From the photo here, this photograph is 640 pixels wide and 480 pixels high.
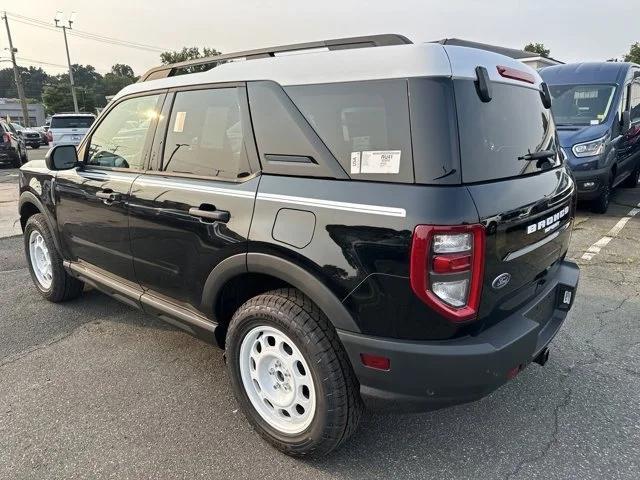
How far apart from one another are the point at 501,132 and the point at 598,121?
601 centimetres

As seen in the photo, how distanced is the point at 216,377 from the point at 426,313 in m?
1.70

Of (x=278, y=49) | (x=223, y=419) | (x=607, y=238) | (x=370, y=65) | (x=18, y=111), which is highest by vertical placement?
(x=18, y=111)

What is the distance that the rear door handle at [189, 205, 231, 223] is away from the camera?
2.36 metres

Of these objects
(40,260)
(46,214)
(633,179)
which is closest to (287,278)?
(46,214)

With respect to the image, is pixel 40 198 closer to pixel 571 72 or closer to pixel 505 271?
pixel 505 271

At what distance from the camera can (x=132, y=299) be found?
314 cm

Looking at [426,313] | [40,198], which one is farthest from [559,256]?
[40,198]

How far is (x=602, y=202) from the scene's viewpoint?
7008 millimetres

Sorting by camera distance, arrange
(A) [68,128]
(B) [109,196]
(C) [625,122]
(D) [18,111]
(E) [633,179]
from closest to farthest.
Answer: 1. (B) [109,196]
2. (C) [625,122]
3. (E) [633,179]
4. (A) [68,128]
5. (D) [18,111]

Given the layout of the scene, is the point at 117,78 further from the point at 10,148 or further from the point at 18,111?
the point at 10,148

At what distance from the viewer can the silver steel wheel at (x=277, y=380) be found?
88.4 inches

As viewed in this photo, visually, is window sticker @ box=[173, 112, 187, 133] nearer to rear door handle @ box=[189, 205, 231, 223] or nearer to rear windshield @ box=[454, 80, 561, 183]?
rear door handle @ box=[189, 205, 231, 223]

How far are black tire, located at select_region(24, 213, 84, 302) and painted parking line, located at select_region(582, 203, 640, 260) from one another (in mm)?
5104

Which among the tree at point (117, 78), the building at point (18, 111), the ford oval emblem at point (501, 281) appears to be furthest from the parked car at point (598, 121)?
the building at point (18, 111)
